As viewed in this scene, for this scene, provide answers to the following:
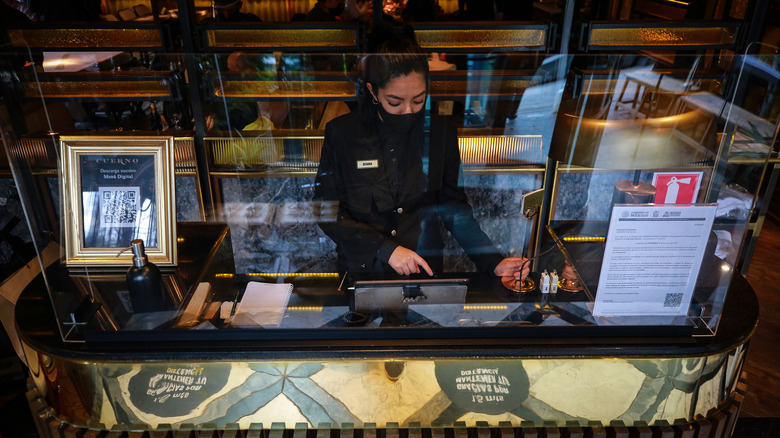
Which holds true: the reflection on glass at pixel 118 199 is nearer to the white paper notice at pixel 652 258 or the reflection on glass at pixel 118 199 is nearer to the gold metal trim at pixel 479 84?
the gold metal trim at pixel 479 84

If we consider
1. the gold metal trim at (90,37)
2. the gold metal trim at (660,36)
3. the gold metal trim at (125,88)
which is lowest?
the gold metal trim at (125,88)

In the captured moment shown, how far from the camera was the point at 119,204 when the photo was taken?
1.45 m

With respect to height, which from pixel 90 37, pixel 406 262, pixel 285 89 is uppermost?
pixel 90 37

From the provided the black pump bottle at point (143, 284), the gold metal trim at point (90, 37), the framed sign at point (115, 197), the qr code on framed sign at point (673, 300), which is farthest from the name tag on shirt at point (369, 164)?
the gold metal trim at point (90, 37)

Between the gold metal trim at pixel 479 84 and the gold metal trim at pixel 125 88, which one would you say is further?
the gold metal trim at pixel 125 88

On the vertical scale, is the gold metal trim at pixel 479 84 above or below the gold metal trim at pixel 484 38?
below

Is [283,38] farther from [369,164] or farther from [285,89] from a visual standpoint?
[369,164]

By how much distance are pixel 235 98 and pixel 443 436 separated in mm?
1516

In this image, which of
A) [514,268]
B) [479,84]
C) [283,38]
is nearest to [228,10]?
[283,38]

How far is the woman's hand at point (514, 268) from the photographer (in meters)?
1.55

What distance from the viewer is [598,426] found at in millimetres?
1376

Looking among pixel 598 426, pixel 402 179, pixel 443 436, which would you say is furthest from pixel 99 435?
pixel 598 426

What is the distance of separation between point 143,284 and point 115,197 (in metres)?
0.27

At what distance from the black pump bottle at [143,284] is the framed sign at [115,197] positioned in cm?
10
